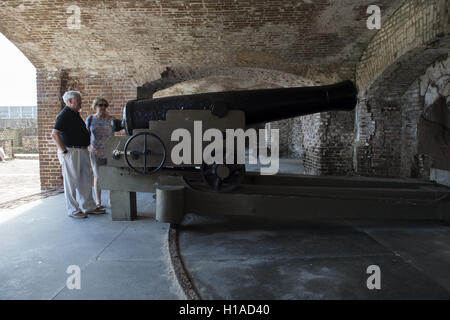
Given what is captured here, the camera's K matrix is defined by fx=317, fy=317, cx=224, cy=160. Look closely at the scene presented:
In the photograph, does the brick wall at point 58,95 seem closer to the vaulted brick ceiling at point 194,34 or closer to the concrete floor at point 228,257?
the vaulted brick ceiling at point 194,34

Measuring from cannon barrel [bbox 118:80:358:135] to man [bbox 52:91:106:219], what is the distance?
2.29 feet

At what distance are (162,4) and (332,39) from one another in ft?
9.76

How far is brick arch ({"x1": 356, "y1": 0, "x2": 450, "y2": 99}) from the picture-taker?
12.5 ft

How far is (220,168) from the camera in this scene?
10.4ft

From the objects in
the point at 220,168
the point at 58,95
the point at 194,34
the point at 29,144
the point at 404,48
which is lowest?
the point at 220,168

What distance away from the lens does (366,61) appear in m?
5.85

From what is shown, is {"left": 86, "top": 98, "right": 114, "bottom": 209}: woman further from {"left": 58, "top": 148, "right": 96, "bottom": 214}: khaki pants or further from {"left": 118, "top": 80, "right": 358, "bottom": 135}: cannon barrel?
{"left": 118, "top": 80, "right": 358, "bottom": 135}: cannon barrel

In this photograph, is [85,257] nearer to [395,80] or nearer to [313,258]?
[313,258]

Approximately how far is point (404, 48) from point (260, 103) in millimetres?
2645

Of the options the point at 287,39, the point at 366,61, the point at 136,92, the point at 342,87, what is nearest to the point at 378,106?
the point at 366,61

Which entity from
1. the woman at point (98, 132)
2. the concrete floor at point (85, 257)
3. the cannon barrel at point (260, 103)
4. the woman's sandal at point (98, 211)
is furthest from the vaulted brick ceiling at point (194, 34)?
the concrete floor at point (85, 257)

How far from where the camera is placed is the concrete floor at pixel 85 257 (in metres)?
2.06

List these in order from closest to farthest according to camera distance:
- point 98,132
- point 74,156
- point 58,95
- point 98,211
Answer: point 74,156 → point 98,211 → point 98,132 → point 58,95

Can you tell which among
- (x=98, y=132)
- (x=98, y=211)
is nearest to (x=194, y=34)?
(x=98, y=132)
